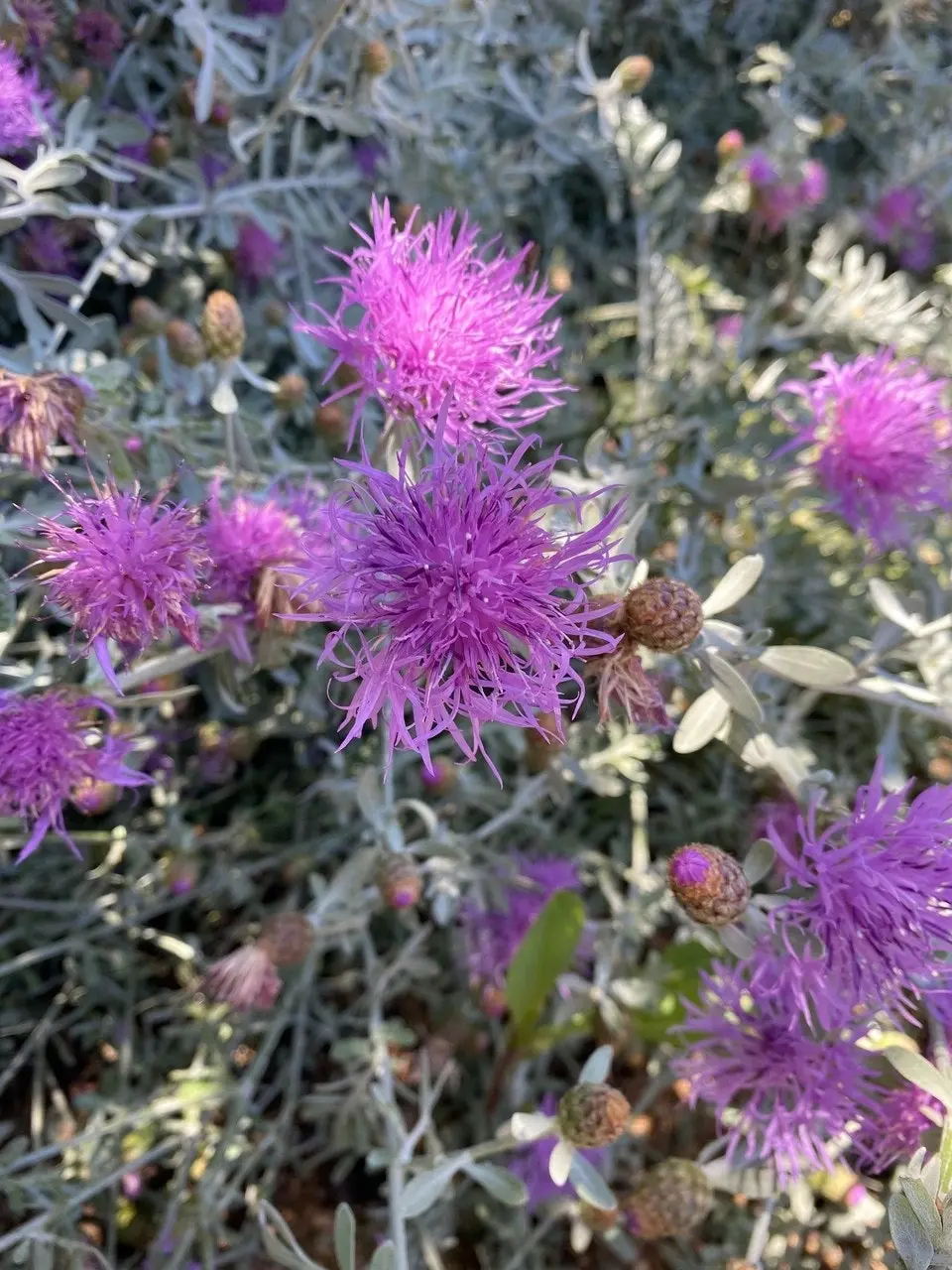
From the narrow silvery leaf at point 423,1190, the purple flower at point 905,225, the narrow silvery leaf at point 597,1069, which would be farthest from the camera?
the purple flower at point 905,225

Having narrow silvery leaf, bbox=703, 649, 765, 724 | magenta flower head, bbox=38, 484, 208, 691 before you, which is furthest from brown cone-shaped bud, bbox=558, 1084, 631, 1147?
magenta flower head, bbox=38, 484, 208, 691

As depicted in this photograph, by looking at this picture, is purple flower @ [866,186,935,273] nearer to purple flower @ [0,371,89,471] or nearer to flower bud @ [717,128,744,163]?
flower bud @ [717,128,744,163]

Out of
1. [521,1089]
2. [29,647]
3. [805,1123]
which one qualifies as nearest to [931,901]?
[805,1123]

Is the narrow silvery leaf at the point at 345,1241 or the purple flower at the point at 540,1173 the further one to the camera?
the purple flower at the point at 540,1173

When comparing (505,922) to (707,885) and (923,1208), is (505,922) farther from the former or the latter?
(923,1208)

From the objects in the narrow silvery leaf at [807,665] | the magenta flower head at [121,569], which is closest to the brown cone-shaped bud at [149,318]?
the magenta flower head at [121,569]

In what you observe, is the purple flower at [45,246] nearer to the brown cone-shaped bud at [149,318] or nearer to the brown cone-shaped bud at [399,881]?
the brown cone-shaped bud at [149,318]

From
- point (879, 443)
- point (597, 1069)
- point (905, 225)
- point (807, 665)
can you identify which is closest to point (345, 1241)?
point (597, 1069)

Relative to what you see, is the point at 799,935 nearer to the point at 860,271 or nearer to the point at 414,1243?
the point at 414,1243

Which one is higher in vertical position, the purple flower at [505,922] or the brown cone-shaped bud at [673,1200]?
the brown cone-shaped bud at [673,1200]
